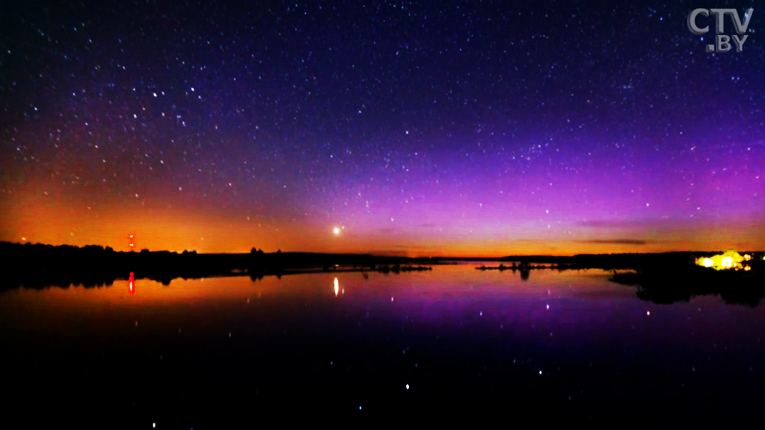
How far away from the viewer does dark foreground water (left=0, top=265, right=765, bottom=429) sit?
798cm

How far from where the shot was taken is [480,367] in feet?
36.4

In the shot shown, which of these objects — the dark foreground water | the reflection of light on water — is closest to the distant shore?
the reflection of light on water

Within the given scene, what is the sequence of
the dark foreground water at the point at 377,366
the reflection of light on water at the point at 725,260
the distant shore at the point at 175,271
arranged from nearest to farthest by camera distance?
the dark foreground water at the point at 377,366 < the distant shore at the point at 175,271 < the reflection of light on water at the point at 725,260

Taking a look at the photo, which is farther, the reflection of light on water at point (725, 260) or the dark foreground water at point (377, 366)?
the reflection of light on water at point (725, 260)

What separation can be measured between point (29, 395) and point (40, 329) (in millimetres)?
8866

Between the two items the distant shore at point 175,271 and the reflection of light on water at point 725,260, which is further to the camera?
the reflection of light on water at point 725,260

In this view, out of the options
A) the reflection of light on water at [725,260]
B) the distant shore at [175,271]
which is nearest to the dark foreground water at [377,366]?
the distant shore at [175,271]

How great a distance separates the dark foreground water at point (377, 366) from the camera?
798 cm

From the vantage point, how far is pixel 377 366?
11156 mm

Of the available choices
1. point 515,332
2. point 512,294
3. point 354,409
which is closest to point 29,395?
point 354,409

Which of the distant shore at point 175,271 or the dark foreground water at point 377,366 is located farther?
the distant shore at point 175,271

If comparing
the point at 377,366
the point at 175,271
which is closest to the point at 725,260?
the point at 377,366

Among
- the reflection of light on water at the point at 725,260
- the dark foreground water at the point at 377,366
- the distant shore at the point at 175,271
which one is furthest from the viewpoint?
the reflection of light on water at the point at 725,260

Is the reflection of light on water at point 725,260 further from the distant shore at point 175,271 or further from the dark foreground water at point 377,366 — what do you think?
the dark foreground water at point 377,366
